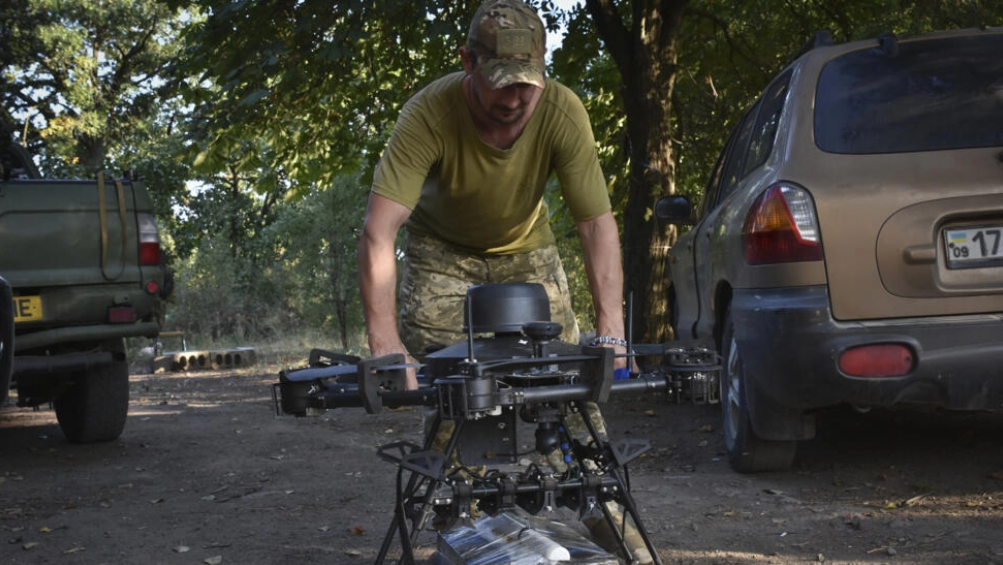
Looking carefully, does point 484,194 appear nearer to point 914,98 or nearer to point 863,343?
point 863,343

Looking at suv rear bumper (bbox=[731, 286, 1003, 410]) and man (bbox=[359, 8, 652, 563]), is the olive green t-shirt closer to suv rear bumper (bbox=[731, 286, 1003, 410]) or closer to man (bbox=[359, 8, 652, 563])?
man (bbox=[359, 8, 652, 563])

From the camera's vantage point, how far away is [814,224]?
481 cm

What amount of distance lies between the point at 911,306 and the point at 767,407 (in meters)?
0.86

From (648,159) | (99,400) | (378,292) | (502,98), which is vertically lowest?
(99,400)

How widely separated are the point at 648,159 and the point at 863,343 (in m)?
6.12

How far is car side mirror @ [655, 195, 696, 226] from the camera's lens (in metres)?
6.60

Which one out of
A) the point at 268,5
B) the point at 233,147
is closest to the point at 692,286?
the point at 268,5

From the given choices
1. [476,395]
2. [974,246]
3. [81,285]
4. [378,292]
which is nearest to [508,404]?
[476,395]

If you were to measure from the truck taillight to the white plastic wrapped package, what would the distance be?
580 cm

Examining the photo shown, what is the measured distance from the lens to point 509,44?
10.5 feet

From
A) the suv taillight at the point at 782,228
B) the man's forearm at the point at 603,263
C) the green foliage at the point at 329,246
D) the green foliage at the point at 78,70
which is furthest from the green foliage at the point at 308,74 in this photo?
the green foliage at the point at 78,70

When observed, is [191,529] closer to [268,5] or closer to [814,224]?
[814,224]

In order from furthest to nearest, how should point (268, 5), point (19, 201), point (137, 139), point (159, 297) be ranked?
1. point (137, 139)
2. point (268, 5)
3. point (159, 297)
4. point (19, 201)

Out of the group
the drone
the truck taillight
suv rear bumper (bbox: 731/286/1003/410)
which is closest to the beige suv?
suv rear bumper (bbox: 731/286/1003/410)
